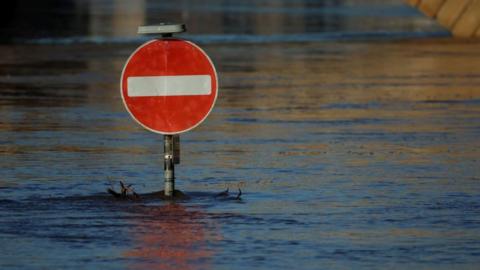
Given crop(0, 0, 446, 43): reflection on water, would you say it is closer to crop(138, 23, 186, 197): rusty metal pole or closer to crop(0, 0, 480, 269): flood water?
crop(0, 0, 480, 269): flood water

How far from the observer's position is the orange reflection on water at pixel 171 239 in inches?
389

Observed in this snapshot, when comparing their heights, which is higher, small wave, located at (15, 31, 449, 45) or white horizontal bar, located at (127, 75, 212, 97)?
small wave, located at (15, 31, 449, 45)

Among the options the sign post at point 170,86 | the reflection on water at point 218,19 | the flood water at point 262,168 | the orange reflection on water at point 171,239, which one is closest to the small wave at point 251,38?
the reflection on water at point 218,19

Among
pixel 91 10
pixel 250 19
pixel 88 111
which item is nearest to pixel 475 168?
pixel 88 111

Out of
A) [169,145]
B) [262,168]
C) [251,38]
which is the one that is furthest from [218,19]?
[169,145]

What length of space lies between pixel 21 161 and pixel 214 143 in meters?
2.48

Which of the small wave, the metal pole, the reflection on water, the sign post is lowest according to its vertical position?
the metal pole

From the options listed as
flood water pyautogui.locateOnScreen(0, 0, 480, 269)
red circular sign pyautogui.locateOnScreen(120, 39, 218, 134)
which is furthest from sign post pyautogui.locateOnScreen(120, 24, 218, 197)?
flood water pyautogui.locateOnScreen(0, 0, 480, 269)

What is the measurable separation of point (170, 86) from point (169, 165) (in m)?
0.60

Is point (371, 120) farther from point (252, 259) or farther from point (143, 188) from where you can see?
point (252, 259)

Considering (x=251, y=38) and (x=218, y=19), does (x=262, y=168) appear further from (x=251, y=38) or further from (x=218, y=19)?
(x=218, y=19)

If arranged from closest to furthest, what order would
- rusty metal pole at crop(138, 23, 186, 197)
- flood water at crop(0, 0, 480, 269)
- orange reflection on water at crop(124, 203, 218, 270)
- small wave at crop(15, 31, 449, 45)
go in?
orange reflection on water at crop(124, 203, 218, 270), flood water at crop(0, 0, 480, 269), rusty metal pole at crop(138, 23, 186, 197), small wave at crop(15, 31, 449, 45)

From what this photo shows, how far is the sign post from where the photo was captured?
12.5 meters

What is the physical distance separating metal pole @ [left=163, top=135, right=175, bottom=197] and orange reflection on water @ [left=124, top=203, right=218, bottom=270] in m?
0.33
